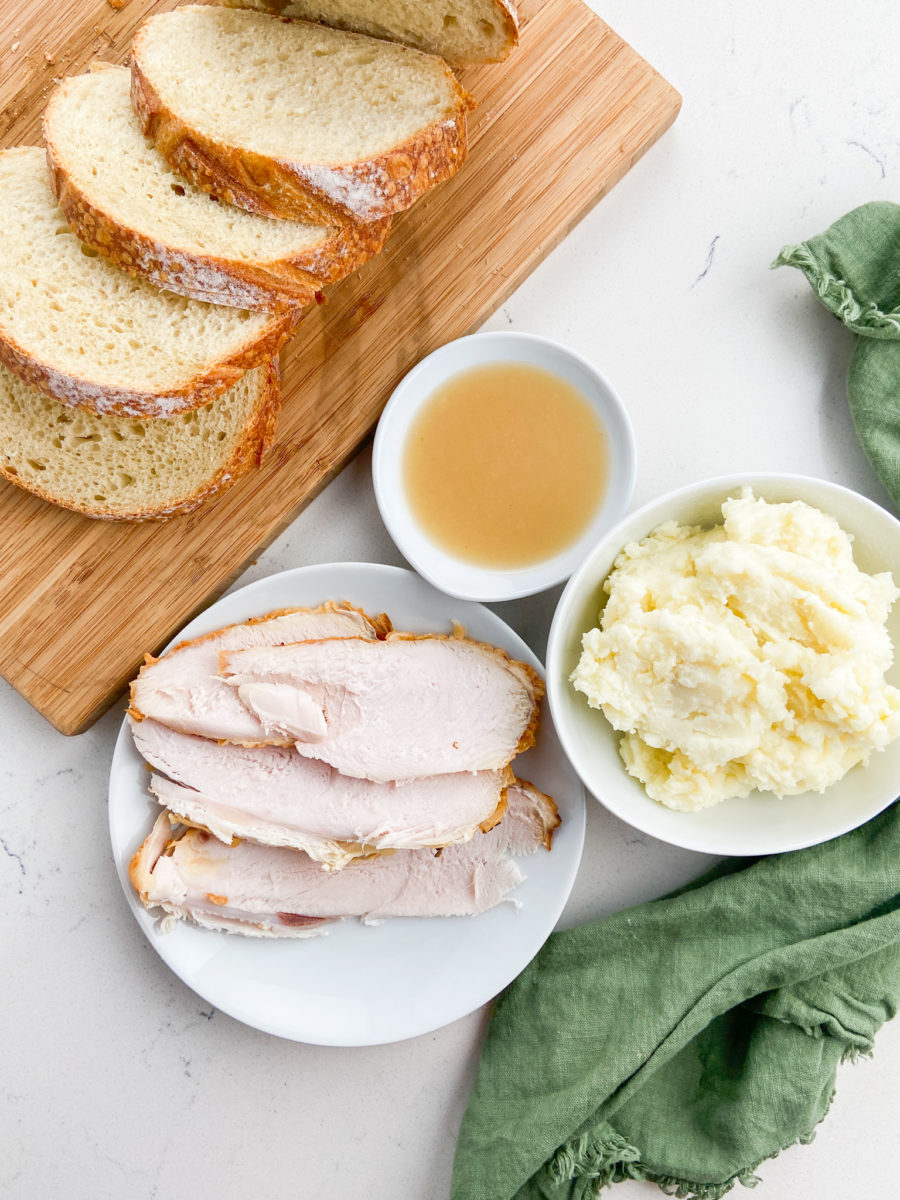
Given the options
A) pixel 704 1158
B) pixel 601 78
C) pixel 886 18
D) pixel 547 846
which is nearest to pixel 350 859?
pixel 547 846

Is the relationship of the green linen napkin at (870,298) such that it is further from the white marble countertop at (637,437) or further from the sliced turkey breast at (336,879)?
the sliced turkey breast at (336,879)

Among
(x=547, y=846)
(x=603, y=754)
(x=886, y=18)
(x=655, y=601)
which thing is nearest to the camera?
(x=655, y=601)

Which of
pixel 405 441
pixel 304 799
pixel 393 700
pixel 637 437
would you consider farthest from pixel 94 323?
pixel 637 437

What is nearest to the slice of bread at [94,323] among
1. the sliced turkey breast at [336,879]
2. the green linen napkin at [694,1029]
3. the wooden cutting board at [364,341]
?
the wooden cutting board at [364,341]

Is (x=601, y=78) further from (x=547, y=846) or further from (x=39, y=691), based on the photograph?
(x=39, y=691)

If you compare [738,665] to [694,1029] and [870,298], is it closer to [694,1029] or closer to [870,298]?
[694,1029]

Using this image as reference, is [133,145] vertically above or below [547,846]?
above
